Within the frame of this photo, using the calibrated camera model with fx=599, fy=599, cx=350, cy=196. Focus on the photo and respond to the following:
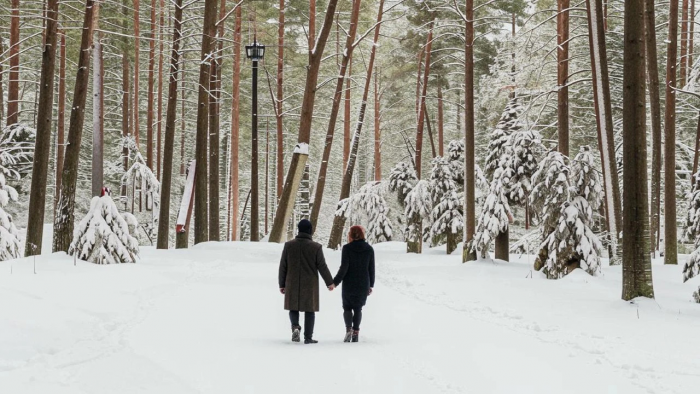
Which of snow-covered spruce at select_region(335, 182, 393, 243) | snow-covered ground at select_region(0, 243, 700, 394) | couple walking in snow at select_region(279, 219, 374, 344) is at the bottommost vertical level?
snow-covered ground at select_region(0, 243, 700, 394)

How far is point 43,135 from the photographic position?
14.7m

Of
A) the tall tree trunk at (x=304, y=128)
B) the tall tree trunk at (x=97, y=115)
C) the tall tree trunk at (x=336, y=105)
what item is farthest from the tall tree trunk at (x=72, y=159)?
the tall tree trunk at (x=336, y=105)

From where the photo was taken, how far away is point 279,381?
18.4 ft

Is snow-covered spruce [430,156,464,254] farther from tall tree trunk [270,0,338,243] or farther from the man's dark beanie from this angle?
the man's dark beanie

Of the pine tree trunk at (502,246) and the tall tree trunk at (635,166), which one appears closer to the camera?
the tall tree trunk at (635,166)

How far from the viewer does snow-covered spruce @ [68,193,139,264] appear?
13.3 m

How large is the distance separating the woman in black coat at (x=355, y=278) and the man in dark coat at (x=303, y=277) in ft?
0.75

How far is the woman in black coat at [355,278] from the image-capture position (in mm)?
7816

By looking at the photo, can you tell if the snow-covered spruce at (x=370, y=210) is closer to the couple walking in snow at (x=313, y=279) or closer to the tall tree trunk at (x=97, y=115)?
the tall tree trunk at (x=97, y=115)

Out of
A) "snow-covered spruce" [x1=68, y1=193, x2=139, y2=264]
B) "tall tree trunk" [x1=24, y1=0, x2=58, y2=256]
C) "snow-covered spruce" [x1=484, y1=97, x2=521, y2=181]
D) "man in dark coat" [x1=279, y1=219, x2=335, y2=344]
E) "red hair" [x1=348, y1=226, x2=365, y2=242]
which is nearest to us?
"man in dark coat" [x1=279, y1=219, x2=335, y2=344]

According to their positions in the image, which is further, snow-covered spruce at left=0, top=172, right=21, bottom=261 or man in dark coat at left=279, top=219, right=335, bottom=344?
snow-covered spruce at left=0, top=172, right=21, bottom=261

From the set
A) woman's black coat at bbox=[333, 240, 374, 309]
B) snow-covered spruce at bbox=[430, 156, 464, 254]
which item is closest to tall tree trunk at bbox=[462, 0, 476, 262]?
snow-covered spruce at bbox=[430, 156, 464, 254]

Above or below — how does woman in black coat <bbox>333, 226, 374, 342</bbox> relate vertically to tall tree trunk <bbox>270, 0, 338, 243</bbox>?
below

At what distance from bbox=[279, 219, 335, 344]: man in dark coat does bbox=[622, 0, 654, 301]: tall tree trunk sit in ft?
17.7
